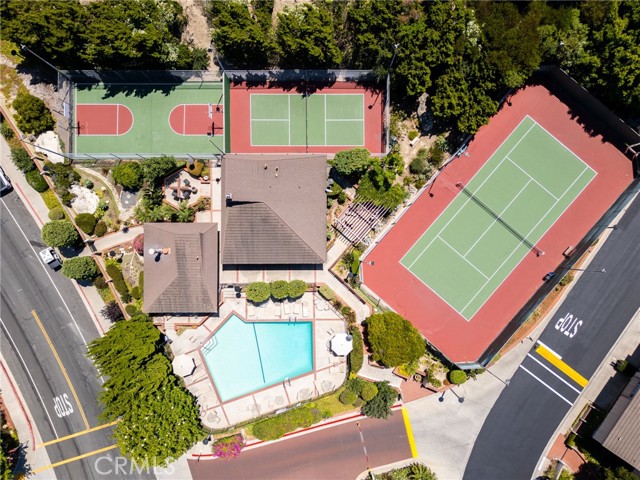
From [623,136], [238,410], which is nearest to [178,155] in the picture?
[238,410]

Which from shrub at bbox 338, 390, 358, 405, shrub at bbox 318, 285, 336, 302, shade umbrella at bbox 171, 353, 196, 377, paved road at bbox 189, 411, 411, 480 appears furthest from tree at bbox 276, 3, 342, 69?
paved road at bbox 189, 411, 411, 480

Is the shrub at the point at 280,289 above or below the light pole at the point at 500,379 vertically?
above

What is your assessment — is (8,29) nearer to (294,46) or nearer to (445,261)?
(294,46)

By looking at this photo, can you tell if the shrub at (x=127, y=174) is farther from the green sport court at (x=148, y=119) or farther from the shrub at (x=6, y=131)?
the shrub at (x=6, y=131)

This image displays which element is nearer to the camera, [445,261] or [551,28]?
[551,28]

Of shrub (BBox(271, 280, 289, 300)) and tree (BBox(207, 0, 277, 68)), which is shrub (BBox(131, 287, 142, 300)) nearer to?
shrub (BBox(271, 280, 289, 300))

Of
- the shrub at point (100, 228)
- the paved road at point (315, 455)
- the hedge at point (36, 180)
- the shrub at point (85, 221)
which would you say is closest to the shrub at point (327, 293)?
the paved road at point (315, 455)
